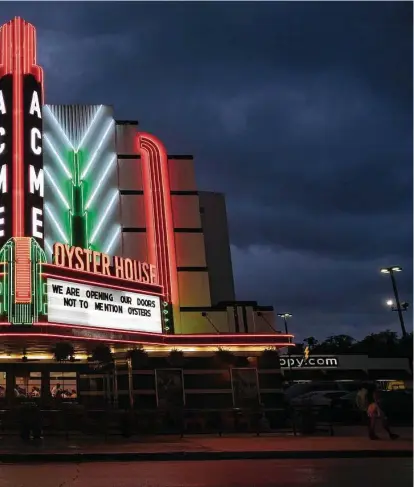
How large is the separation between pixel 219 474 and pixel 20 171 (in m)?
13.0

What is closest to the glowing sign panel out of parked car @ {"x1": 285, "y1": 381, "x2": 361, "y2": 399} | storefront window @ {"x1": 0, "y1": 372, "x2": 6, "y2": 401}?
storefront window @ {"x1": 0, "y1": 372, "x2": 6, "y2": 401}

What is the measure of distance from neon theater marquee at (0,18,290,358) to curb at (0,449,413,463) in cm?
401

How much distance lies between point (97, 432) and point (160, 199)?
32.9 ft

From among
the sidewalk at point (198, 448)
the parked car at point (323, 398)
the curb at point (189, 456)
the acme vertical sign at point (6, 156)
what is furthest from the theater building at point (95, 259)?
the parked car at point (323, 398)

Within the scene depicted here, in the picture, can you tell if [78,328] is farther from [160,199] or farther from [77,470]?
[160,199]

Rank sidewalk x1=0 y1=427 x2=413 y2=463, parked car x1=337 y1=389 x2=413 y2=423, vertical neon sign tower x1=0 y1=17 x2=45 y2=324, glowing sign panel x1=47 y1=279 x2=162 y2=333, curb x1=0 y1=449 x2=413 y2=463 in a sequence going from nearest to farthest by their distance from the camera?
1. curb x1=0 y1=449 x2=413 y2=463
2. sidewalk x1=0 y1=427 x2=413 y2=463
3. vertical neon sign tower x1=0 y1=17 x2=45 y2=324
4. glowing sign panel x1=47 y1=279 x2=162 y2=333
5. parked car x1=337 y1=389 x2=413 y2=423

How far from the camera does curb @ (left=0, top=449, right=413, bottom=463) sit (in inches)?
586

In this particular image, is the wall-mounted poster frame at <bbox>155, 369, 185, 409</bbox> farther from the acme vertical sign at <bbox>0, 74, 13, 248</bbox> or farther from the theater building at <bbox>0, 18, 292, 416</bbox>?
the acme vertical sign at <bbox>0, 74, 13, 248</bbox>

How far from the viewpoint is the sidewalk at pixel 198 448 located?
15109 mm

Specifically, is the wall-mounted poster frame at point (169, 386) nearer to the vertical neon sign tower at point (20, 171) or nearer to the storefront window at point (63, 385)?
the storefront window at point (63, 385)

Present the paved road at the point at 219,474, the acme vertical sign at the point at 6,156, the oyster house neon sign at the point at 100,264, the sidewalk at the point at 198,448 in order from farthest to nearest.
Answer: the acme vertical sign at the point at 6,156 < the oyster house neon sign at the point at 100,264 < the sidewalk at the point at 198,448 < the paved road at the point at 219,474

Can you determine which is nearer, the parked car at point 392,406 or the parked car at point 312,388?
the parked car at point 392,406

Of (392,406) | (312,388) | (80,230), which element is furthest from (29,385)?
(312,388)

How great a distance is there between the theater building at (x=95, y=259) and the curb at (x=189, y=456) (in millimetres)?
4009
